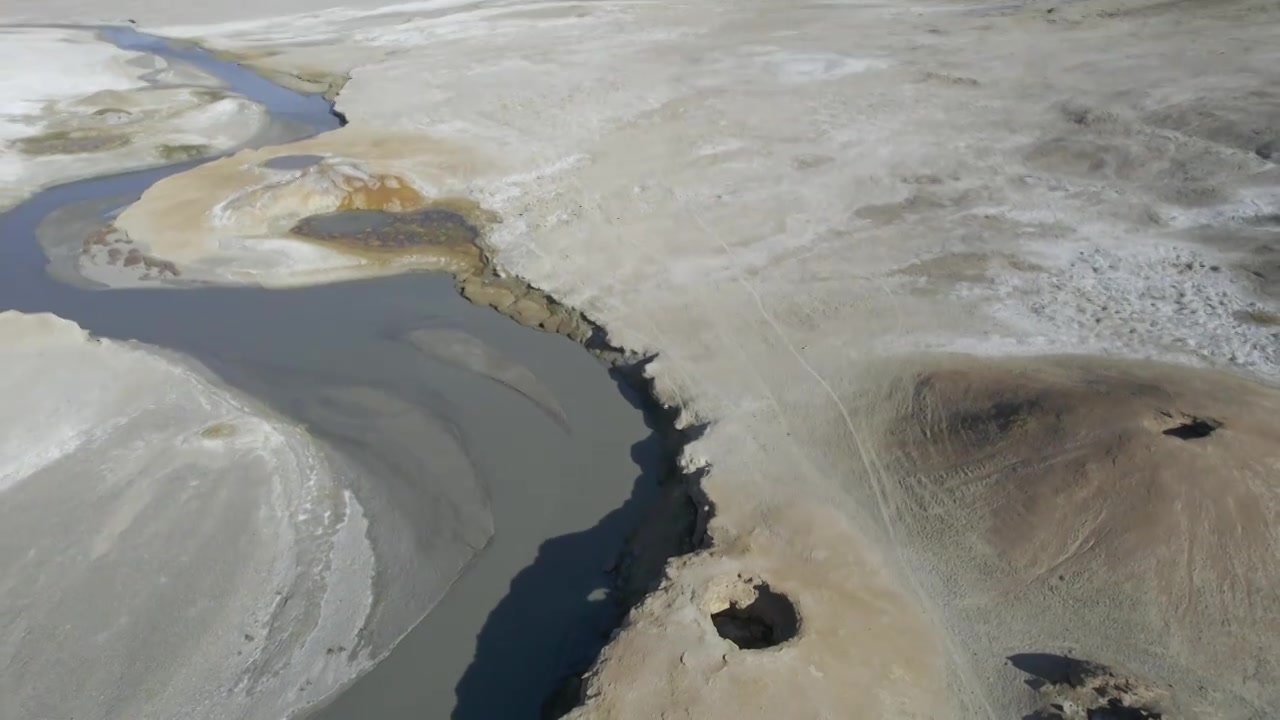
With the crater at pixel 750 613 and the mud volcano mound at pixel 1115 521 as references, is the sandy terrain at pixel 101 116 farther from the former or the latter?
the mud volcano mound at pixel 1115 521

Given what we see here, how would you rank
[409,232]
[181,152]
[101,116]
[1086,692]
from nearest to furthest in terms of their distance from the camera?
1. [1086,692]
2. [409,232]
3. [181,152]
4. [101,116]

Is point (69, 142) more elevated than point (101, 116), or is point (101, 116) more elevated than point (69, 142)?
point (101, 116)

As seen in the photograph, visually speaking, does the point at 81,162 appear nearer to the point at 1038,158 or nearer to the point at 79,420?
the point at 79,420

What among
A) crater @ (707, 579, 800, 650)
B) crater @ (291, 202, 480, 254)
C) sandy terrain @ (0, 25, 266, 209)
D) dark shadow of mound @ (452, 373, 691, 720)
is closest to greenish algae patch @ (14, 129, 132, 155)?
sandy terrain @ (0, 25, 266, 209)

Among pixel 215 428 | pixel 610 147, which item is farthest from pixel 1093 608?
pixel 610 147

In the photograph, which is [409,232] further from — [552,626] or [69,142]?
[69,142]

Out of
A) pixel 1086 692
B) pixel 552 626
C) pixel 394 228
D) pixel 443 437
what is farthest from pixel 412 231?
pixel 1086 692

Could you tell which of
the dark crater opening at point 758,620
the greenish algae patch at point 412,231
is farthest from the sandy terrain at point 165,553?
the greenish algae patch at point 412,231
